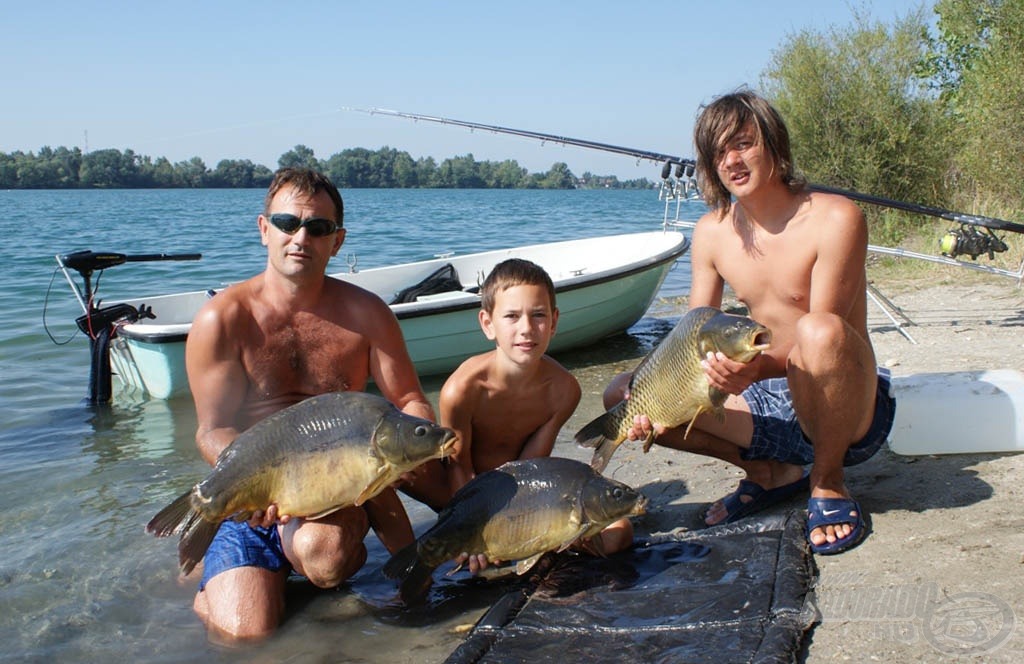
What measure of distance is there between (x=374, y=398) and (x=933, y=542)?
7.42 ft

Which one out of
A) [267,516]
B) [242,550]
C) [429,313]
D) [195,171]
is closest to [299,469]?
[267,516]

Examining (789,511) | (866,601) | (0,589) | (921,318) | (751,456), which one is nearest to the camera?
(866,601)

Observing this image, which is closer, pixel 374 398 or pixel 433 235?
pixel 374 398

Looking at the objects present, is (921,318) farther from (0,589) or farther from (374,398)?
(0,589)

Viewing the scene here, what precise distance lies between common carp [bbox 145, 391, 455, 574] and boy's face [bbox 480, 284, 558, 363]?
0.99 m

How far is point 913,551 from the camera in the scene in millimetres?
3445

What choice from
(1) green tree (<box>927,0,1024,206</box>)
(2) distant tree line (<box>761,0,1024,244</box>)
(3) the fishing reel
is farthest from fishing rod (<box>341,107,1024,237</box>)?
(2) distant tree line (<box>761,0,1024,244</box>)

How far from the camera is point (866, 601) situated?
10.1 feet

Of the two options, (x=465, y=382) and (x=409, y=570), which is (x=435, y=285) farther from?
(x=409, y=570)

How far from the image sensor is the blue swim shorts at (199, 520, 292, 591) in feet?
12.4

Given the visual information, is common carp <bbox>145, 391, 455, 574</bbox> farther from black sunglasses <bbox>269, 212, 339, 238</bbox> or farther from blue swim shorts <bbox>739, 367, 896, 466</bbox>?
blue swim shorts <bbox>739, 367, 896, 466</bbox>

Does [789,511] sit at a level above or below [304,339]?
below

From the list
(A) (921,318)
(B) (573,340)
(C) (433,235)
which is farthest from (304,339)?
(C) (433,235)

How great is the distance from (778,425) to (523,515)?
143 centimetres
